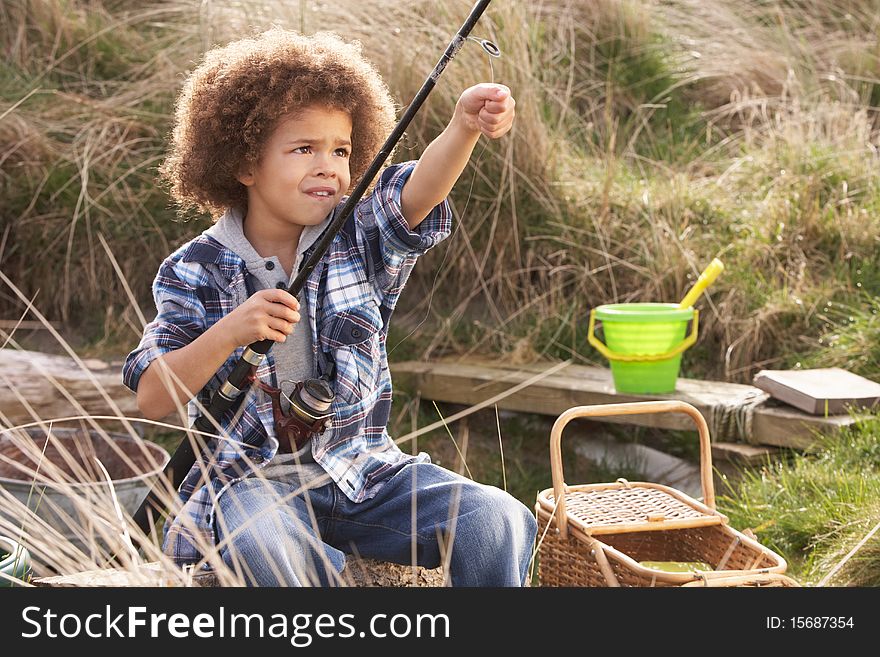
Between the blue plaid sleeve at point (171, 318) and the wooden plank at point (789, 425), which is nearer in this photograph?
the blue plaid sleeve at point (171, 318)

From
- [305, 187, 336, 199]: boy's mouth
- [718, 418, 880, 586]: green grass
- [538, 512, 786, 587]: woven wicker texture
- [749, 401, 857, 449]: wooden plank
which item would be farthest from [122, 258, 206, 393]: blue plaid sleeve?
[749, 401, 857, 449]: wooden plank

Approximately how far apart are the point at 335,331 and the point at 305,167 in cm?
33

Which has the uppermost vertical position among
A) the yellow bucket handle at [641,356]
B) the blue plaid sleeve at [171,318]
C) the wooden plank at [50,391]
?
the blue plaid sleeve at [171,318]

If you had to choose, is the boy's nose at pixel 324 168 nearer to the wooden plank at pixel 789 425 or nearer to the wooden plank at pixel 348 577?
the wooden plank at pixel 348 577

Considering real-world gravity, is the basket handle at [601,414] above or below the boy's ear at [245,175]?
below

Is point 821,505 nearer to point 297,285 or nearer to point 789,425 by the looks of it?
point 789,425

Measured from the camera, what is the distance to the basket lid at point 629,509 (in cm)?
250

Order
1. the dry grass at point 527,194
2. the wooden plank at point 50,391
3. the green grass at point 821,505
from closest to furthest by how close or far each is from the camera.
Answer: the green grass at point 821,505
the wooden plank at point 50,391
the dry grass at point 527,194

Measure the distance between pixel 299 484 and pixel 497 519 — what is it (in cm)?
40

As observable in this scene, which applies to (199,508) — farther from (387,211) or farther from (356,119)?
(356,119)

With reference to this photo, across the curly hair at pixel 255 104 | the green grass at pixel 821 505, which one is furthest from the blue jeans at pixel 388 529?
the green grass at pixel 821 505

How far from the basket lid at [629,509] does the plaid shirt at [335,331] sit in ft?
1.49

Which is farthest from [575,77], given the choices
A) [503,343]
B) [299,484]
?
[299,484]

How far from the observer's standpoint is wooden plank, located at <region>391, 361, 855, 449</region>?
3.81m
